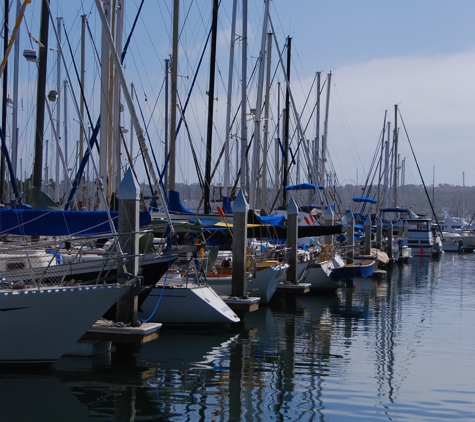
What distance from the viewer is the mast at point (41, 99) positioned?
2059 cm

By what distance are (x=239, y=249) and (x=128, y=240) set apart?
18.7 ft

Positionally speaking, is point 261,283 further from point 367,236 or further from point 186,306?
point 367,236

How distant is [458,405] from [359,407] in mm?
1856

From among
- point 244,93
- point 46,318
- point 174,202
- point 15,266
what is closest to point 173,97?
point 174,202

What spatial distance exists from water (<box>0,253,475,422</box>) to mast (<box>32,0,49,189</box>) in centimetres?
651

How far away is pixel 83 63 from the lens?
104 ft

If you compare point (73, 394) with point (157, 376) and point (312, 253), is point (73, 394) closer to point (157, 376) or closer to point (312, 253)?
point (157, 376)

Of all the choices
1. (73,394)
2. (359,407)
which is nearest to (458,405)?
(359,407)

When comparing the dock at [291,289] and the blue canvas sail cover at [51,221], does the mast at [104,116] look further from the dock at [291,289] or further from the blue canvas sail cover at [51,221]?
the dock at [291,289]

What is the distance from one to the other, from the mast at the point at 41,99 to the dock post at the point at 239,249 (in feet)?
18.7

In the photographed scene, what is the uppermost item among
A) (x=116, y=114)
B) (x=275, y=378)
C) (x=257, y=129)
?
(x=257, y=129)

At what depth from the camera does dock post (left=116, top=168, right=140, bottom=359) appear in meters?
14.9

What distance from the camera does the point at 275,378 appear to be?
14.3m

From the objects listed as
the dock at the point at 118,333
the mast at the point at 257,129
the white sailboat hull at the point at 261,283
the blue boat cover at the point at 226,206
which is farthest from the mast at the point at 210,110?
the dock at the point at 118,333
